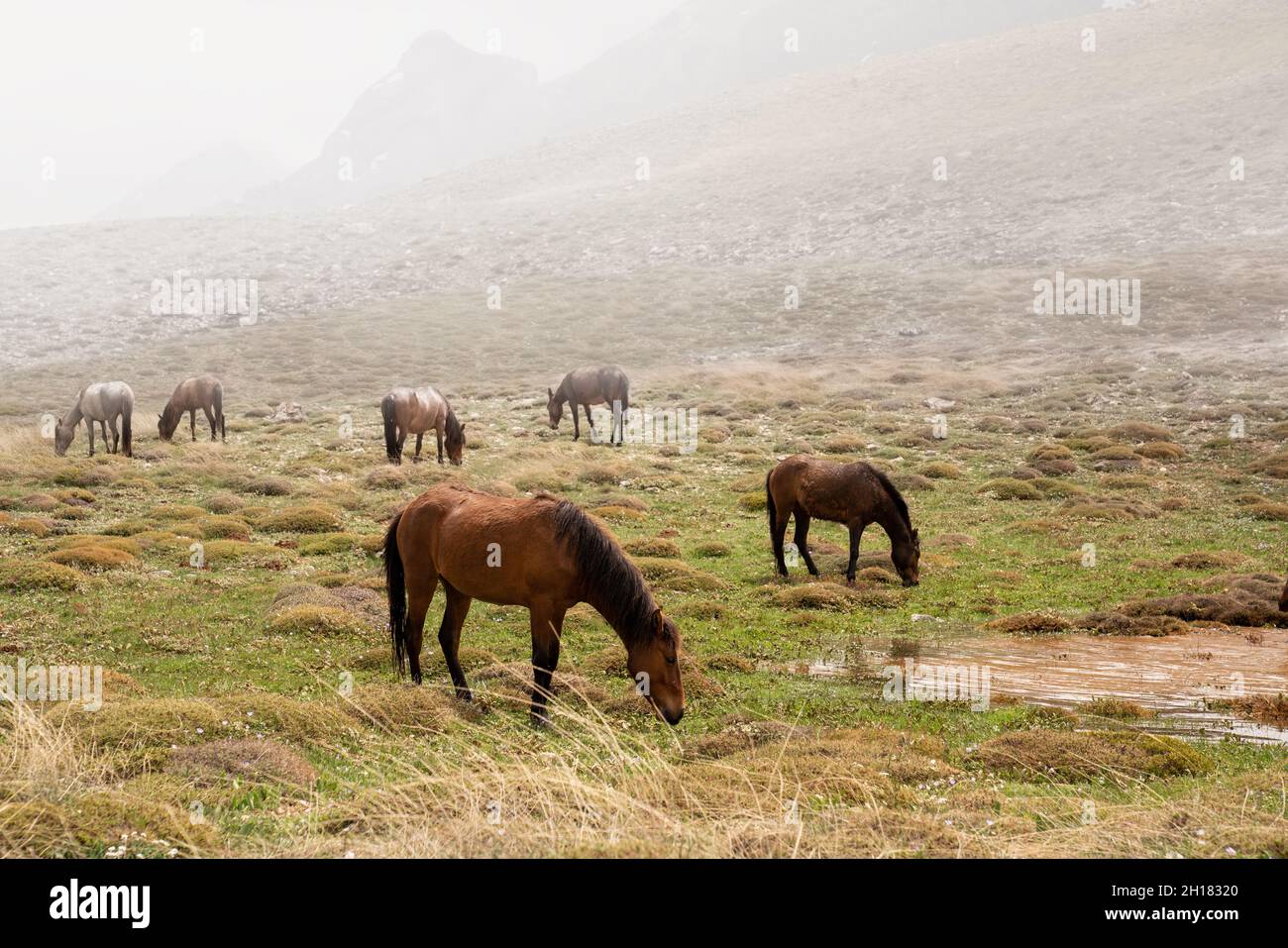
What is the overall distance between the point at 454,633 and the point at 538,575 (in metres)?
1.92

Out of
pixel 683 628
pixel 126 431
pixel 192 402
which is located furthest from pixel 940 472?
pixel 192 402

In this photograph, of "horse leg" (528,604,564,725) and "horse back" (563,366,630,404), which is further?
"horse back" (563,366,630,404)

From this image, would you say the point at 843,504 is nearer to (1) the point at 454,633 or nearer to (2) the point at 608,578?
(1) the point at 454,633

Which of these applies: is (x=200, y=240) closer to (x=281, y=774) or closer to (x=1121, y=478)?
(x=1121, y=478)

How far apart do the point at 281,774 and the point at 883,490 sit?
15.0 m

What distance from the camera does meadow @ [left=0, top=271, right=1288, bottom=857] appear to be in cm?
721

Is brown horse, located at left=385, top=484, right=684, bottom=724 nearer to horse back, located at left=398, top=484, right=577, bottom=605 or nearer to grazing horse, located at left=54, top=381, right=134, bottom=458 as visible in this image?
horse back, located at left=398, top=484, right=577, bottom=605

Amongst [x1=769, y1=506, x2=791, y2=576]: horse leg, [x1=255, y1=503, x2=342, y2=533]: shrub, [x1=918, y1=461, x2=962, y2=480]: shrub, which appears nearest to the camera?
[x1=769, y1=506, x2=791, y2=576]: horse leg

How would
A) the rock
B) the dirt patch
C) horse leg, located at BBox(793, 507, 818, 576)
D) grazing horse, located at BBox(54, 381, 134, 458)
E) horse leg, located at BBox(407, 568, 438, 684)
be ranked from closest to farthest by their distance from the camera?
the dirt patch
horse leg, located at BBox(407, 568, 438, 684)
horse leg, located at BBox(793, 507, 818, 576)
grazing horse, located at BBox(54, 381, 134, 458)
the rock

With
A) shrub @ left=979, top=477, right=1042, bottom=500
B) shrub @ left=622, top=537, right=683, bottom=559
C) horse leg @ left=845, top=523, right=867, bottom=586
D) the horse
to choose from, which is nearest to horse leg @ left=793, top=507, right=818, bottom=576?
horse leg @ left=845, top=523, right=867, bottom=586

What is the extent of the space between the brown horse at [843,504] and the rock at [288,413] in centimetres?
2956

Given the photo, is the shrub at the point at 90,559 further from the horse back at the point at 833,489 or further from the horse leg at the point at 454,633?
the horse back at the point at 833,489

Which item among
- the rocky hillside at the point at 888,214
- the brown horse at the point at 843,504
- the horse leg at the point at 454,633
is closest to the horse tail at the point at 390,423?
the brown horse at the point at 843,504

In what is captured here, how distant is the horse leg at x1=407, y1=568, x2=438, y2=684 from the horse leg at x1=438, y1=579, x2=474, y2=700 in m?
0.23
